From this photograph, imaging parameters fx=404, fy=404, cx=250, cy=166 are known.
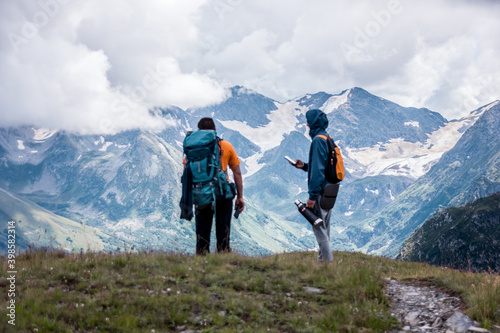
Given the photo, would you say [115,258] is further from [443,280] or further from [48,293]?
[443,280]

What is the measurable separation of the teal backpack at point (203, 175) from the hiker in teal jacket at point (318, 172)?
2301 mm

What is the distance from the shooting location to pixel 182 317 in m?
7.04

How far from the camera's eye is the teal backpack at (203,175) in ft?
35.1

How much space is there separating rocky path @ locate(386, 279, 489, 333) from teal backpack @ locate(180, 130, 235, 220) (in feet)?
15.8

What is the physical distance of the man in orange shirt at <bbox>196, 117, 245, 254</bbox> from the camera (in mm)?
11117

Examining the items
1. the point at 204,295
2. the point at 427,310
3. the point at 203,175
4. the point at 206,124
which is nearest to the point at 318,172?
the point at 203,175

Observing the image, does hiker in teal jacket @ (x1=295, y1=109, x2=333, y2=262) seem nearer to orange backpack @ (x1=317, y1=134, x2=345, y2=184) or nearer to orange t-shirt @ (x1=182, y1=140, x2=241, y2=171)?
orange backpack @ (x1=317, y1=134, x2=345, y2=184)

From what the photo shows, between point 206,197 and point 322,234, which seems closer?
point 206,197


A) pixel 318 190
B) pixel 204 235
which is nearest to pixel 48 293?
pixel 204 235

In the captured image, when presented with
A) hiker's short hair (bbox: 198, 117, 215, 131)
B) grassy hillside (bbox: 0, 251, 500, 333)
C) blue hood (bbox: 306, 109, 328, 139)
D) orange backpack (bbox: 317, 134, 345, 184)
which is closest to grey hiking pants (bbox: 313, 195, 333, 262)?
orange backpack (bbox: 317, 134, 345, 184)

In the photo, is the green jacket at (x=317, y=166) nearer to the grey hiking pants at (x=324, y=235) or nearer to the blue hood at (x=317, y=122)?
the blue hood at (x=317, y=122)

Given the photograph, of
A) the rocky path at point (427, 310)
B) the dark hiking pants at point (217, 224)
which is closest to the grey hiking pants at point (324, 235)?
the dark hiking pants at point (217, 224)

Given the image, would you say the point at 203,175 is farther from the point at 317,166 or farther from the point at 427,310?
the point at 427,310

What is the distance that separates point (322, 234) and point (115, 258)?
5.68 metres
